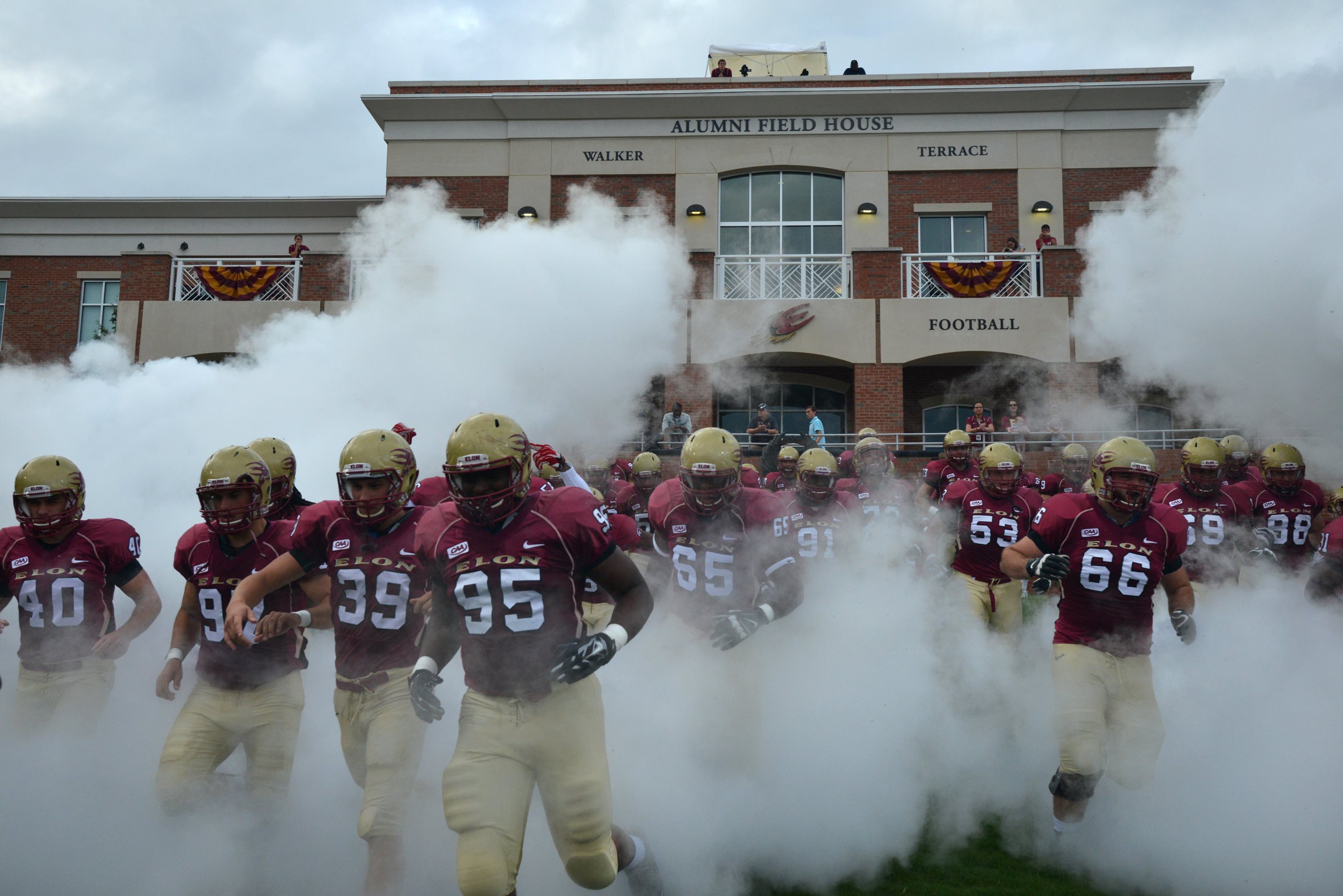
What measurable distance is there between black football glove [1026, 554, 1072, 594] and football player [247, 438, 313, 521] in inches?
157

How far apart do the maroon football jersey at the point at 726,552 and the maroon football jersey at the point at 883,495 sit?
2.89 m

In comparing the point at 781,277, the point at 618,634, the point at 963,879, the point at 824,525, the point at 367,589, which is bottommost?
the point at 963,879

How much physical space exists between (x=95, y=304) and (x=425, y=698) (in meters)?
21.5

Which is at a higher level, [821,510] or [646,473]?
[646,473]

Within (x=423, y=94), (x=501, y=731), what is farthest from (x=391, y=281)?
(x=501, y=731)

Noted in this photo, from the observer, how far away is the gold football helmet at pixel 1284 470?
298 inches

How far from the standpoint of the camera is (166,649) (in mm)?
5684

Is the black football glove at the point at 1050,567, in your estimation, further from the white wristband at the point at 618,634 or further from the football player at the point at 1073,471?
the football player at the point at 1073,471

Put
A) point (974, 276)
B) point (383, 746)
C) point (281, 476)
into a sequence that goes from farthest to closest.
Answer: point (974, 276), point (281, 476), point (383, 746)

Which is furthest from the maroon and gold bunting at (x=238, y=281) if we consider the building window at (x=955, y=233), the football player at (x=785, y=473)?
the building window at (x=955, y=233)

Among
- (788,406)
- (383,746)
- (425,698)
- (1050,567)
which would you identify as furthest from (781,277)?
(425,698)

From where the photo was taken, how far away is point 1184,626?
4.85m

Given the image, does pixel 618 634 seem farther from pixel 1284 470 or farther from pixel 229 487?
pixel 1284 470

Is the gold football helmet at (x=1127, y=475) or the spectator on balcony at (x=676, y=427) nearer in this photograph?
the gold football helmet at (x=1127, y=475)
